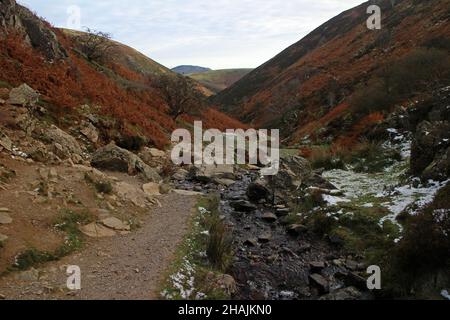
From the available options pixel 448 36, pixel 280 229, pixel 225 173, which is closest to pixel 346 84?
pixel 448 36

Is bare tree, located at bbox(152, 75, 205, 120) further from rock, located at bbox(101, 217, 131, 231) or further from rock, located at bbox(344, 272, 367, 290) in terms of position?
rock, located at bbox(344, 272, 367, 290)

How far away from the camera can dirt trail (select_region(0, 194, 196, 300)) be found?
9.05m

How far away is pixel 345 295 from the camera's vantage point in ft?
34.5

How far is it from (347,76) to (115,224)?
50.0 metres

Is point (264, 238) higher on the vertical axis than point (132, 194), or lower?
lower

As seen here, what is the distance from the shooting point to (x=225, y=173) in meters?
25.6

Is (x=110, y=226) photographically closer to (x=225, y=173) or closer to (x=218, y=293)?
(x=218, y=293)

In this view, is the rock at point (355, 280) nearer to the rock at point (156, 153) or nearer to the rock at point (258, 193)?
the rock at point (258, 193)

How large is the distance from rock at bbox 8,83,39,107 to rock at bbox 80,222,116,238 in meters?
9.17

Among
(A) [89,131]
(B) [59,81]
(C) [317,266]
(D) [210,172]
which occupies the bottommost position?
(C) [317,266]

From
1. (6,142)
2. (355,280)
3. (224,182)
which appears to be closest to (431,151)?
(355,280)

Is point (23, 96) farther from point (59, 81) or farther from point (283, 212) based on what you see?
point (283, 212)

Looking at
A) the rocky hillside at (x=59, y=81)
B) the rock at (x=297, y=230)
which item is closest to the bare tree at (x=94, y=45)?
the rocky hillside at (x=59, y=81)

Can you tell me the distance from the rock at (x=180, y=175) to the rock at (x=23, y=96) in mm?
8365
